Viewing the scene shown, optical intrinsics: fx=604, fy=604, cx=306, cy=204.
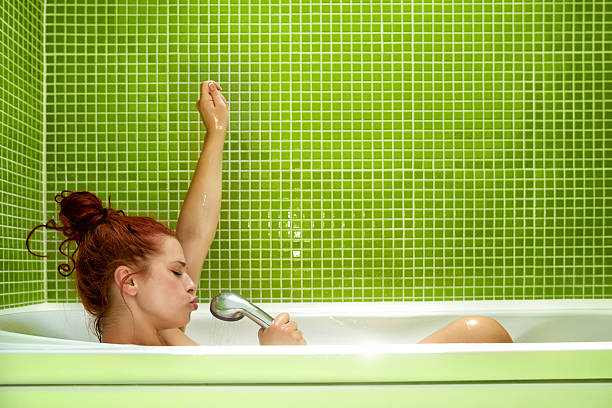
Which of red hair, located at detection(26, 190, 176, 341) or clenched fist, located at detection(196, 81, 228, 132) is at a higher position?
clenched fist, located at detection(196, 81, 228, 132)

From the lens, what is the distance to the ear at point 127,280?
1295mm

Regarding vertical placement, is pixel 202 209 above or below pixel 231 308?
above

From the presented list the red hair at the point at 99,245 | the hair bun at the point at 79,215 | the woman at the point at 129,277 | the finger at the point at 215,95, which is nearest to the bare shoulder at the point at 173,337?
the woman at the point at 129,277

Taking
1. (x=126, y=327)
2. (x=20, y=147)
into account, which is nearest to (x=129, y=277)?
(x=126, y=327)

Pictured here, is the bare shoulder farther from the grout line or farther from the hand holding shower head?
the grout line

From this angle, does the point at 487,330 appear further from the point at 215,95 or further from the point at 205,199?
the point at 215,95

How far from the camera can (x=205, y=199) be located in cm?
174

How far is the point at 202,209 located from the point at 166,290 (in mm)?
431

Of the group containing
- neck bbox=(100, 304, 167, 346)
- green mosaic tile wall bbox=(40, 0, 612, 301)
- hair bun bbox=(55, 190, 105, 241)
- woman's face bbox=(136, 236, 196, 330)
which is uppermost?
green mosaic tile wall bbox=(40, 0, 612, 301)

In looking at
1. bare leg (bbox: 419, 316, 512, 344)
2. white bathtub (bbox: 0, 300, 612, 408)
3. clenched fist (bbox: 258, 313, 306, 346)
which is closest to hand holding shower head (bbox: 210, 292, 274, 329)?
clenched fist (bbox: 258, 313, 306, 346)

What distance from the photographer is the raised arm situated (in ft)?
5.60

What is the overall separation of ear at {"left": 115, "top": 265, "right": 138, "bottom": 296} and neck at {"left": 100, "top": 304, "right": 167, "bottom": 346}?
0.11 ft

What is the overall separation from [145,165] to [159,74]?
0.32 m

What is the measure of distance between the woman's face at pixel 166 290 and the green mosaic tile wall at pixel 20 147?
2.10ft
